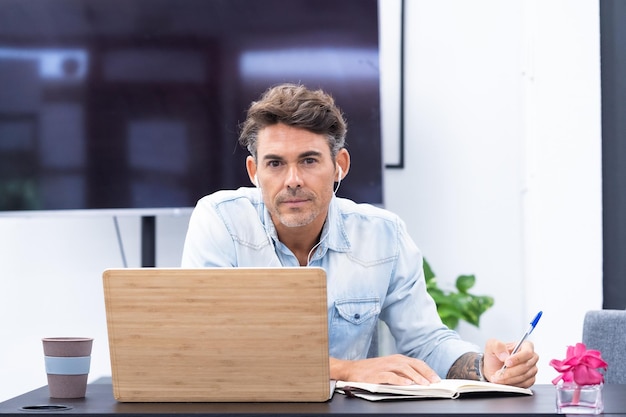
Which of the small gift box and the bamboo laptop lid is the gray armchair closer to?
the small gift box

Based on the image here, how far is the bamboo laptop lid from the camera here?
4.00 feet

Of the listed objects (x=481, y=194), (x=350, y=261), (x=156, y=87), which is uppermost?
(x=156, y=87)

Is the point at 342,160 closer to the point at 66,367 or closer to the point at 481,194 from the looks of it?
the point at 66,367

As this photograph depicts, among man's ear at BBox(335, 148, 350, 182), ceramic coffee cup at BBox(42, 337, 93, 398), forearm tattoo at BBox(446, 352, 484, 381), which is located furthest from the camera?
man's ear at BBox(335, 148, 350, 182)

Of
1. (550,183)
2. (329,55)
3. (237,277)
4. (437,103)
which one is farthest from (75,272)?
(237,277)

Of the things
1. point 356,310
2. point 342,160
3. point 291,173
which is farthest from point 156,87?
point 356,310

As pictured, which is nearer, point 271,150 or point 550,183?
point 271,150

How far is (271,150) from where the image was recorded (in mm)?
1843

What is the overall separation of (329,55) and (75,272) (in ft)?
3.87

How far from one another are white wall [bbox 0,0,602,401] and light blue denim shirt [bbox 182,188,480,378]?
0.83 metres

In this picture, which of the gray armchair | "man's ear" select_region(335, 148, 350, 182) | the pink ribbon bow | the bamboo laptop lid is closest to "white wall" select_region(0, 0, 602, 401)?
the gray armchair

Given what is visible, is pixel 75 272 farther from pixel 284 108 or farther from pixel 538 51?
pixel 538 51

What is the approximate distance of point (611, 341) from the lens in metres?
1.92

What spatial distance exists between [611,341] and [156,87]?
1.61m
